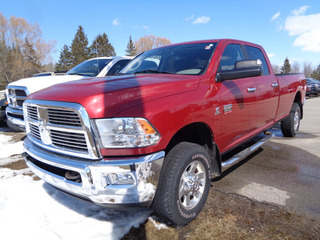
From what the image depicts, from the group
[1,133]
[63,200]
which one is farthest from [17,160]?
[1,133]

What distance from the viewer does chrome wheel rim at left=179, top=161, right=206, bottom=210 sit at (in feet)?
7.58

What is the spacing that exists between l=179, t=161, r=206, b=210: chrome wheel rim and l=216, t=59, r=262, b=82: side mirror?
104 cm

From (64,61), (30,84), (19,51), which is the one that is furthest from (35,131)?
(64,61)

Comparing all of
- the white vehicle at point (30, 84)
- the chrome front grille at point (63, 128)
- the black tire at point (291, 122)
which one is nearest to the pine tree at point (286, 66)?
the black tire at point (291, 122)

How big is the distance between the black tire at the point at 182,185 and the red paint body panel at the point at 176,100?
22 centimetres

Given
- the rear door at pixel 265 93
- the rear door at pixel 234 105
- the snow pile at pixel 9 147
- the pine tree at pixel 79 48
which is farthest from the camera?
the pine tree at pixel 79 48

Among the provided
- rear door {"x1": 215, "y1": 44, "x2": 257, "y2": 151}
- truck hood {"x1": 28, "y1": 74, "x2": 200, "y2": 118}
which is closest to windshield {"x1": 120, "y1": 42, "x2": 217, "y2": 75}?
rear door {"x1": 215, "y1": 44, "x2": 257, "y2": 151}

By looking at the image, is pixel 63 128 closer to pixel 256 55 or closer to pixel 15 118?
pixel 256 55

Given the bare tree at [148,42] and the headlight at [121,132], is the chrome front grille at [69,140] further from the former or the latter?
the bare tree at [148,42]

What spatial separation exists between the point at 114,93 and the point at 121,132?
0.36m

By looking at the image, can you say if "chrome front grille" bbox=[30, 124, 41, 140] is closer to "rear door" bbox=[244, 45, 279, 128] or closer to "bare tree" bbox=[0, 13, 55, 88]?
"rear door" bbox=[244, 45, 279, 128]

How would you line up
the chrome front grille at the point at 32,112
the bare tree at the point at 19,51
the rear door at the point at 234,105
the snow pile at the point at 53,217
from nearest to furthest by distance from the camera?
the snow pile at the point at 53,217 → the chrome front grille at the point at 32,112 → the rear door at the point at 234,105 → the bare tree at the point at 19,51

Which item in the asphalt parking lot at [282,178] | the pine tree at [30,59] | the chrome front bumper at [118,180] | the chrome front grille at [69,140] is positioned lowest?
the asphalt parking lot at [282,178]

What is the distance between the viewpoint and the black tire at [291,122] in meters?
5.36
